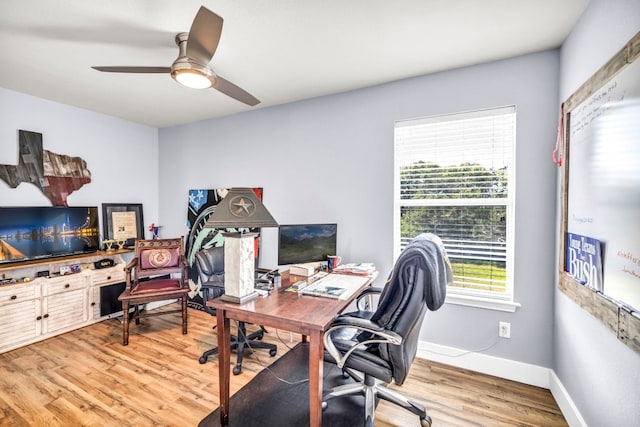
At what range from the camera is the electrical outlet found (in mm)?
2230

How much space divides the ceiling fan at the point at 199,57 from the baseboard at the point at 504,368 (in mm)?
2736

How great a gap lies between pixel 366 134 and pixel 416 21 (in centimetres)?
110

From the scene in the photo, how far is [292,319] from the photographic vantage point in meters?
1.41

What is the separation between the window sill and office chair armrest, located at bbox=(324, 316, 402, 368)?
1.23m

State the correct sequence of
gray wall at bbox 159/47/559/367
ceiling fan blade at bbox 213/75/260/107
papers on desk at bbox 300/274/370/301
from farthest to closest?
gray wall at bbox 159/47/559/367
ceiling fan blade at bbox 213/75/260/107
papers on desk at bbox 300/274/370/301

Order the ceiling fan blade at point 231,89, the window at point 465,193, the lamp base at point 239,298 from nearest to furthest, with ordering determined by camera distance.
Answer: the lamp base at point 239,298 → the ceiling fan blade at point 231,89 → the window at point 465,193

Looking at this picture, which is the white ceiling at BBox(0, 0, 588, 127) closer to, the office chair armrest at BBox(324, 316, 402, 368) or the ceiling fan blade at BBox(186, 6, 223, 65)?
the ceiling fan blade at BBox(186, 6, 223, 65)

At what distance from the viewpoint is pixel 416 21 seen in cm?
178

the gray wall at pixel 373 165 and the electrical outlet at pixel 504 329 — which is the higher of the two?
the gray wall at pixel 373 165

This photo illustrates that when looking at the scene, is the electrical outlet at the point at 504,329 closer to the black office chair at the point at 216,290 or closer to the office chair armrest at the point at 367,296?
the office chair armrest at the point at 367,296

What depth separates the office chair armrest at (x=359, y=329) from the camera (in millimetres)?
1394

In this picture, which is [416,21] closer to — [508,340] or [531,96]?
[531,96]

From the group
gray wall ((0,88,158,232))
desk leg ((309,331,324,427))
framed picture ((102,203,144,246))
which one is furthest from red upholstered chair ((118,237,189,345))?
desk leg ((309,331,324,427))

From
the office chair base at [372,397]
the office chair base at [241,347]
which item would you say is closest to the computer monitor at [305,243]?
the office chair base at [241,347]
